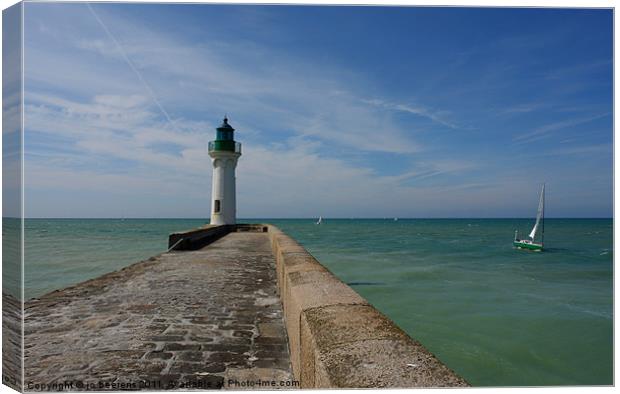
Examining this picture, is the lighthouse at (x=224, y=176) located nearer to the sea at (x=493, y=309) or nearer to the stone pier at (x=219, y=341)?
the sea at (x=493, y=309)

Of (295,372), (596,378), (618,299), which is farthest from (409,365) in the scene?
(596,378)

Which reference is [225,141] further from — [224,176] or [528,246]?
[528,246]

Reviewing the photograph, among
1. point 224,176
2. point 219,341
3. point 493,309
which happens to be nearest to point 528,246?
point 493,309

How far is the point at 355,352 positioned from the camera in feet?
5.64

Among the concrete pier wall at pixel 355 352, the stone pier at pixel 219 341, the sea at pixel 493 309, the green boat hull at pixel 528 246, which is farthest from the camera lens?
the green boat hull at pixel 528 246

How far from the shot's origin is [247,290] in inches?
200

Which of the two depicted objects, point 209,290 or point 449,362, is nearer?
point 209,290

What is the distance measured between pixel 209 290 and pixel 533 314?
1028 cm

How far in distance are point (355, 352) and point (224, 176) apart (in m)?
20.8

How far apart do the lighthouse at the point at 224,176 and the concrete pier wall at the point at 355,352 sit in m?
19.2

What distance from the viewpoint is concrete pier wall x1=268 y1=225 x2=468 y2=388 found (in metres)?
1.53

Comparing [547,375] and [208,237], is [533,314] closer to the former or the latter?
[547,375]

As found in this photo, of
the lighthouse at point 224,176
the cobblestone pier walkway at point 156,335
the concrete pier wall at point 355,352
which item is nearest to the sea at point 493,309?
the cobblestone pier walkway at point 156,335

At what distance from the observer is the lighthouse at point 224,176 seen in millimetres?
21328
